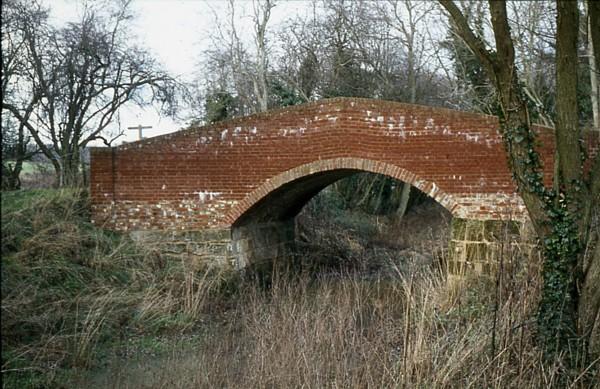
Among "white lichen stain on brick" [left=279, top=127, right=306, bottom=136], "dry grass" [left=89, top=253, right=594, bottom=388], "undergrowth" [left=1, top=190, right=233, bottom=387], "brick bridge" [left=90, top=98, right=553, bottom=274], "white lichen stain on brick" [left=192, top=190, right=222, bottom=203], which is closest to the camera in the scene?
"dry grass" [left=89, top=253, right=594, bottom=388]

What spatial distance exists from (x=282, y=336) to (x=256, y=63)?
18788 millimetres

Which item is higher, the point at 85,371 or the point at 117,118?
the point at 117,118

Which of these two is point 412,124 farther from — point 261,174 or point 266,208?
point 266,208

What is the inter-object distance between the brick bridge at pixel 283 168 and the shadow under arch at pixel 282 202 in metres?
0.02

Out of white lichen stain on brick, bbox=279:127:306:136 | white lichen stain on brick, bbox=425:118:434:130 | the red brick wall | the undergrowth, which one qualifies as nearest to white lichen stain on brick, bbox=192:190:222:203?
the red brick wall

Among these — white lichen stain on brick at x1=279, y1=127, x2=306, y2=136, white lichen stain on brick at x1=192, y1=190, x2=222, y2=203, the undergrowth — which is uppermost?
white lichen stain on brick at x1=279, y1=127, x2=306, y2=136

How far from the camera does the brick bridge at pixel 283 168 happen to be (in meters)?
9.25

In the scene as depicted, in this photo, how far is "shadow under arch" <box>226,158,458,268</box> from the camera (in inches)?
381

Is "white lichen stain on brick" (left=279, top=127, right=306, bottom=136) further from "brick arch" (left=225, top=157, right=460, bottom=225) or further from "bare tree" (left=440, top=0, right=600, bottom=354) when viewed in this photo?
"bare tree" (left=440, top=0, right=600, bottom=354)

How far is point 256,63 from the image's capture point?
23297mm

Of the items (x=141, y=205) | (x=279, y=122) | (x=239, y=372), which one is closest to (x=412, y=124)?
(x=279, y=122)

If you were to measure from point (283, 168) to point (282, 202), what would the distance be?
1927mm

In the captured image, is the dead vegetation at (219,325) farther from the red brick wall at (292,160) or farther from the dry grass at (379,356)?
the red brick wall at (292,160)

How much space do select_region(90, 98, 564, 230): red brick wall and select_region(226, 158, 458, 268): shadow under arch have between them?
23mm
